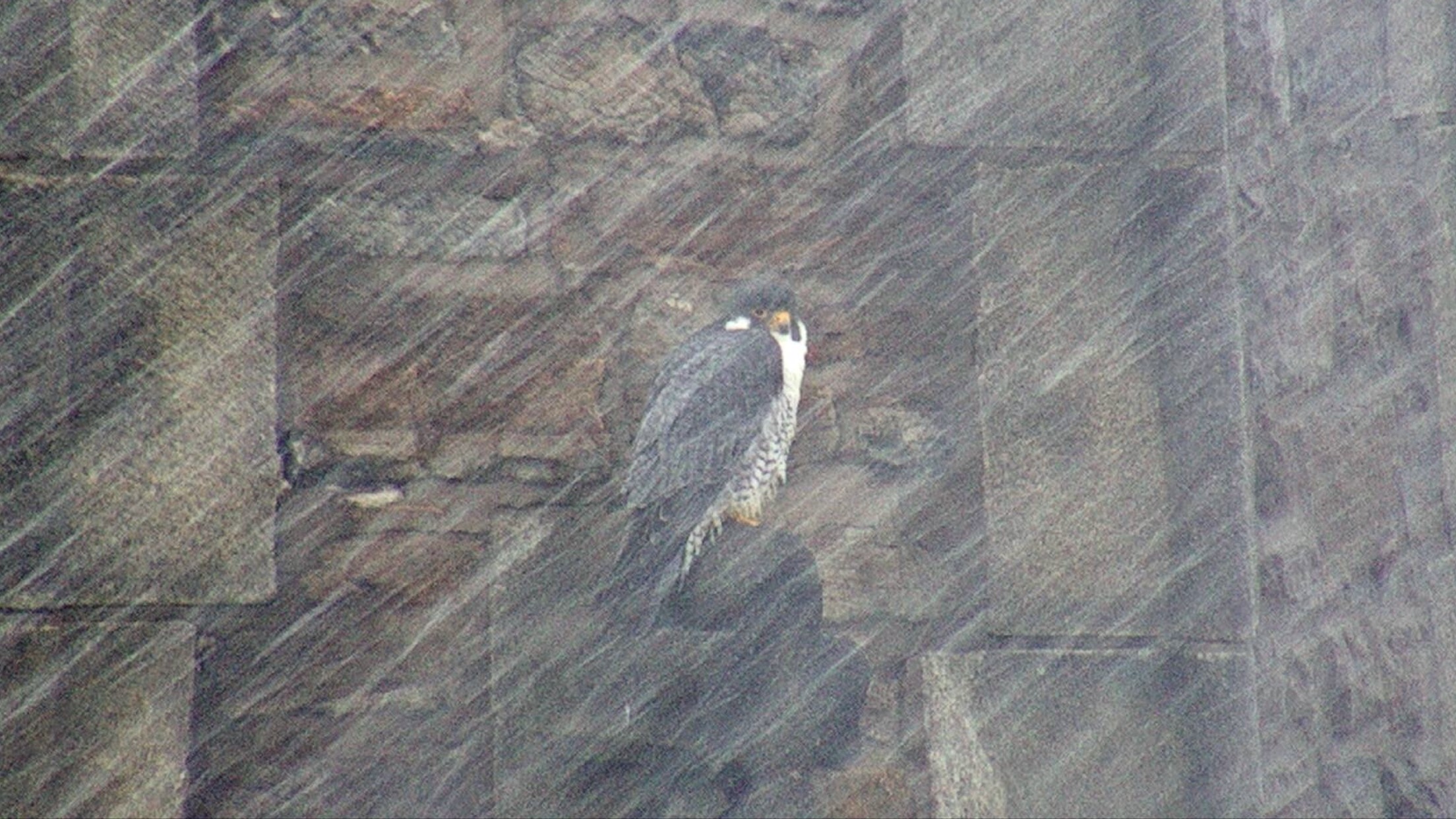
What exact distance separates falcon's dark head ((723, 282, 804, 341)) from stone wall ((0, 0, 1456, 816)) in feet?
0.60

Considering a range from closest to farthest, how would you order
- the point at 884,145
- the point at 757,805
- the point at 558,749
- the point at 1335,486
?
the point at 757,805 < the point at 558,749 < the point at 1335,486 < the point at 884,145

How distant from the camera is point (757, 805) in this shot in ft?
7.94

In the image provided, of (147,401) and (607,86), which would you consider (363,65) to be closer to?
(607,86)

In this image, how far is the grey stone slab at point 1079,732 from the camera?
2.77 meters

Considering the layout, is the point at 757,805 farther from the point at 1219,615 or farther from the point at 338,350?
the point at 338,350

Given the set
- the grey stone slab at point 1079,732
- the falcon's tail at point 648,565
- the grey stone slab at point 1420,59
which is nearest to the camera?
the falcon's tail at point 648,565

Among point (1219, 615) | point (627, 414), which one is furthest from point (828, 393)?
point (1219, 615)

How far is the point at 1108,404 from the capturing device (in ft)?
9.59

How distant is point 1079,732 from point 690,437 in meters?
0.98

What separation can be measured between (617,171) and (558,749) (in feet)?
3.98

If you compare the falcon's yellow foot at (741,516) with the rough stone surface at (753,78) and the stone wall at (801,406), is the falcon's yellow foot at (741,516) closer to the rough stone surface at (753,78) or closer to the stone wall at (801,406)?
the stone wall at (801,406)

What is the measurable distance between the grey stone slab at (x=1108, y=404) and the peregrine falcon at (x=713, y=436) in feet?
1.42

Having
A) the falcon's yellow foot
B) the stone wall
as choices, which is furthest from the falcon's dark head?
the falcon's yellow foot

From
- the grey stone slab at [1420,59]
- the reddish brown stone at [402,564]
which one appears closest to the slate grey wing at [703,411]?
the reddish brown stone at [402,564]
